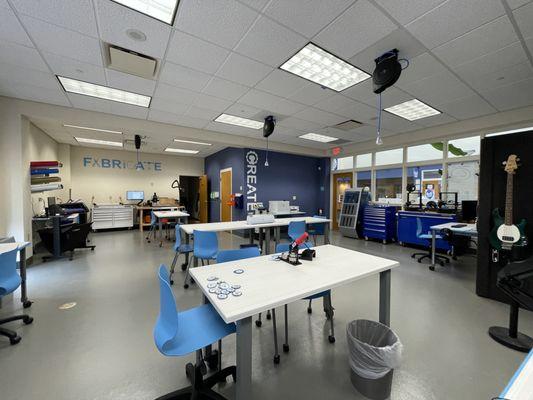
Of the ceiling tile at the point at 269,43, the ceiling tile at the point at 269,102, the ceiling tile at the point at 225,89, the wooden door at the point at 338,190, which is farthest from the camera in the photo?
the wooden door at the point at 338,190

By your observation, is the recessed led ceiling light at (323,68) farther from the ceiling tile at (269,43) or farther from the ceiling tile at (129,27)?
the ceiling tile at (129,27)

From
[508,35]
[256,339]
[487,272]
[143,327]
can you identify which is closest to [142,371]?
[143,327]

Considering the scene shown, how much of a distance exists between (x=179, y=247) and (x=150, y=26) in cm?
290

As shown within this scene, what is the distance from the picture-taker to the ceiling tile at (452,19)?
1954 millimetres

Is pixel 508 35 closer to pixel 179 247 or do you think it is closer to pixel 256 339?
pixel 256 339

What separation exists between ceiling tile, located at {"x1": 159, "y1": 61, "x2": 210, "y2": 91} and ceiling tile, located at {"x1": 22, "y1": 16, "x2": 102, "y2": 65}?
0.74m

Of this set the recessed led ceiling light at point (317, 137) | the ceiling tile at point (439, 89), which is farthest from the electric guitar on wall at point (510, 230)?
the recessed led ceiling light at point (317, 137)

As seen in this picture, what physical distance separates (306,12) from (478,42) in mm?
1972

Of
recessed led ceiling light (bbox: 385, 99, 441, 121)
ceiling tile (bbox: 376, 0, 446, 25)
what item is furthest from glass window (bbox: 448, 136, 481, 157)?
ceiling tile (bbox: 376, 0, 446, 25)

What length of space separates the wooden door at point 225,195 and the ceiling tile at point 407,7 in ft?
20.6

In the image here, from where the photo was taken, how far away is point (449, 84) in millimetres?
3344

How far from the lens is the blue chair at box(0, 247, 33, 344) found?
2.03 meters

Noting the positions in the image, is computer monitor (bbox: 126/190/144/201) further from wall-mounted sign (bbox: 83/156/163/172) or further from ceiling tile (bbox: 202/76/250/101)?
ceiling tile (bbox: 202/76/250/101)

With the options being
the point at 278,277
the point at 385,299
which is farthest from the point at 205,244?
the point at 385,299
